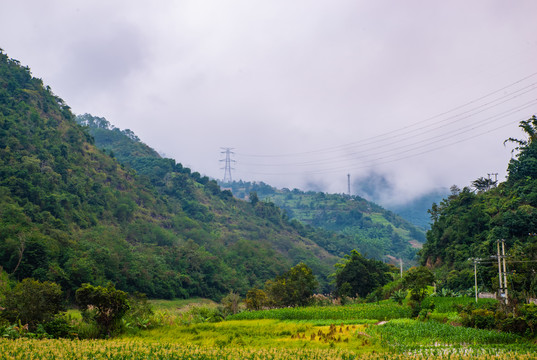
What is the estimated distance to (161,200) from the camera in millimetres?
89188

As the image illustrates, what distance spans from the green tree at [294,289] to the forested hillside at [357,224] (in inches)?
2568

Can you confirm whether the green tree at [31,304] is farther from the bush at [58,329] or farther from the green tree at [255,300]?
the green tree at [255,300]

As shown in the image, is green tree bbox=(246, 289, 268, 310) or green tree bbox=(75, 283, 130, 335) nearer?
green tree bbox=(75, 283, 130, 335)

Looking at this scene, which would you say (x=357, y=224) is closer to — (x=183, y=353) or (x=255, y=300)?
(x=255, y=300)

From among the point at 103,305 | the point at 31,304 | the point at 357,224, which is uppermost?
the point at 357,224

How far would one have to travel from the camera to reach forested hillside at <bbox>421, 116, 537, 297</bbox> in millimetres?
38344

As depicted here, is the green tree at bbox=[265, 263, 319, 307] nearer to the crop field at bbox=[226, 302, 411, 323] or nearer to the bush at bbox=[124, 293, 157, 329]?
the crop field at bbox=[226, 302, 411, 323]

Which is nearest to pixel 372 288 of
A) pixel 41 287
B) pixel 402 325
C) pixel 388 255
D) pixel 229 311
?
pixel 229 311

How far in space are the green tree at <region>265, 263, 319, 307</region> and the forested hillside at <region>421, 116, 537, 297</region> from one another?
1373 centimetres

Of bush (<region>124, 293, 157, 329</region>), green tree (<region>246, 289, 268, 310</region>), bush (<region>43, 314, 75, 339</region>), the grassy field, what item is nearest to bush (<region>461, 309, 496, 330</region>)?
the grassy field

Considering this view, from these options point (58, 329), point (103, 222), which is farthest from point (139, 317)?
point (103, 222)

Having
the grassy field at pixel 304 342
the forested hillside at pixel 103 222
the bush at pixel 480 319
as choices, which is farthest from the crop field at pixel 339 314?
the forested hillside at pixel 103 222

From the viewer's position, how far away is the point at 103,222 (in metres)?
67.1

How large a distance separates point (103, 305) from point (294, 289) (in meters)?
23.2
